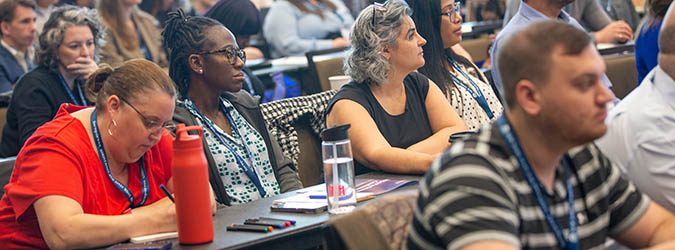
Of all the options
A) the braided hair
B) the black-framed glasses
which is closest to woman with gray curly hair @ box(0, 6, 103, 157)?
the braided hair

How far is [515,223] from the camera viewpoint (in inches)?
71.7

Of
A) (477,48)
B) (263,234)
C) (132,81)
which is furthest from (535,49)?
(477,48)

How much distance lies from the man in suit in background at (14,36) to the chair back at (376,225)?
430cm

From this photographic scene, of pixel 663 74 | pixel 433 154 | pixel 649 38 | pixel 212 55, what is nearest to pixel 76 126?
pixel 212 55

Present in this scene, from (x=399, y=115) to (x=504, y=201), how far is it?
1929 mm

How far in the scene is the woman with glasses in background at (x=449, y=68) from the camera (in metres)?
4.15

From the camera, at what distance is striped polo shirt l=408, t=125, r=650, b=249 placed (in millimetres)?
1782

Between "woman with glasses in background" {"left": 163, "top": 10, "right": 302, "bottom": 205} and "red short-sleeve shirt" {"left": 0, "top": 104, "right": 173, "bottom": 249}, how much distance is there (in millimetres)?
552

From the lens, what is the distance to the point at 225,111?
3588mm

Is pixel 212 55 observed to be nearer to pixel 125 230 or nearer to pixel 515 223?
pixel 125 230

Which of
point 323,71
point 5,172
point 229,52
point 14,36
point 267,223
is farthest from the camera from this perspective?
point 14,36

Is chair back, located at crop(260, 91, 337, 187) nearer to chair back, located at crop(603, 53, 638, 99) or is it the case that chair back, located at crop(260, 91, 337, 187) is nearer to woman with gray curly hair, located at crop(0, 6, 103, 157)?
woman with gray curly hair, located at crop(0, 6, 103, 157)

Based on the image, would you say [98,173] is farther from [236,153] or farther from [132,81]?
[236,153]

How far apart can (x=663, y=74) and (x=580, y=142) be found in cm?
84
